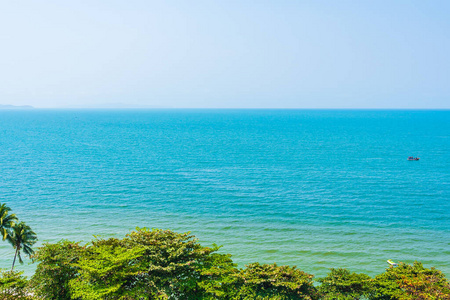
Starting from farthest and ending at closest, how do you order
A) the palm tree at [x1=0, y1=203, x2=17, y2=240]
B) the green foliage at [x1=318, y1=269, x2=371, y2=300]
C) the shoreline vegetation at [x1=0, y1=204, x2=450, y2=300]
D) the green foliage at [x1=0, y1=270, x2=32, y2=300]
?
the palm tree at [x1=0, y1=203, x2=17, y2=240]
the green foliage at [x1=318, y1=269, x2=371, y2=300]
the shoreline vegetation at [x1=0, y1=204, x2=450, y2=300]
the green foliage at [x1=0, y1=270, x2=32, y2=300]

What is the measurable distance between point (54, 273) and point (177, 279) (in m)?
10.4

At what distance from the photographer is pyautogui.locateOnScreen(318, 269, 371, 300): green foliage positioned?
2466cm

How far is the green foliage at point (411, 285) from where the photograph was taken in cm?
2322

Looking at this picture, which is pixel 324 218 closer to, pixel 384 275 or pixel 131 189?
pixel 384 275

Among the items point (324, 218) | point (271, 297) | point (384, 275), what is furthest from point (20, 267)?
point (324, 218)

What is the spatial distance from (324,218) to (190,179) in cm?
3438

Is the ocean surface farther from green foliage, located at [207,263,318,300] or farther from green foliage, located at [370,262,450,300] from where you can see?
green foliage, located at [207,263,318,300]

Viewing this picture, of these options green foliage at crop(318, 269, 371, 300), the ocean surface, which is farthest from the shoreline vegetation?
the ocean surface

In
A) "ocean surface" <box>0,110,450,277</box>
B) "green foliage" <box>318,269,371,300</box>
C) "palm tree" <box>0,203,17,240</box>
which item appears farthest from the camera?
"ocean surface" <box>0,110,450,277</box>

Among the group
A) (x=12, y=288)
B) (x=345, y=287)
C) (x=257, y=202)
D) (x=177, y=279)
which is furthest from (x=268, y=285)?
(x=257, y=202)

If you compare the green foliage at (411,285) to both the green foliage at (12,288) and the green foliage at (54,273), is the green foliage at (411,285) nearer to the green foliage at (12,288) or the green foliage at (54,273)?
the green foliage at (54,273)

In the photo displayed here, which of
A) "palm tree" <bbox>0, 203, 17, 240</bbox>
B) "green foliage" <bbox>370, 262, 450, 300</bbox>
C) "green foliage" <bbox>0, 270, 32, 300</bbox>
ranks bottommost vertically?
"green foliage" <bbox>0, 270, 32, 300</bbox>

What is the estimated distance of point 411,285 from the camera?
79.2ft

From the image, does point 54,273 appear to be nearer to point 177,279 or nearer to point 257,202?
point 177,279
